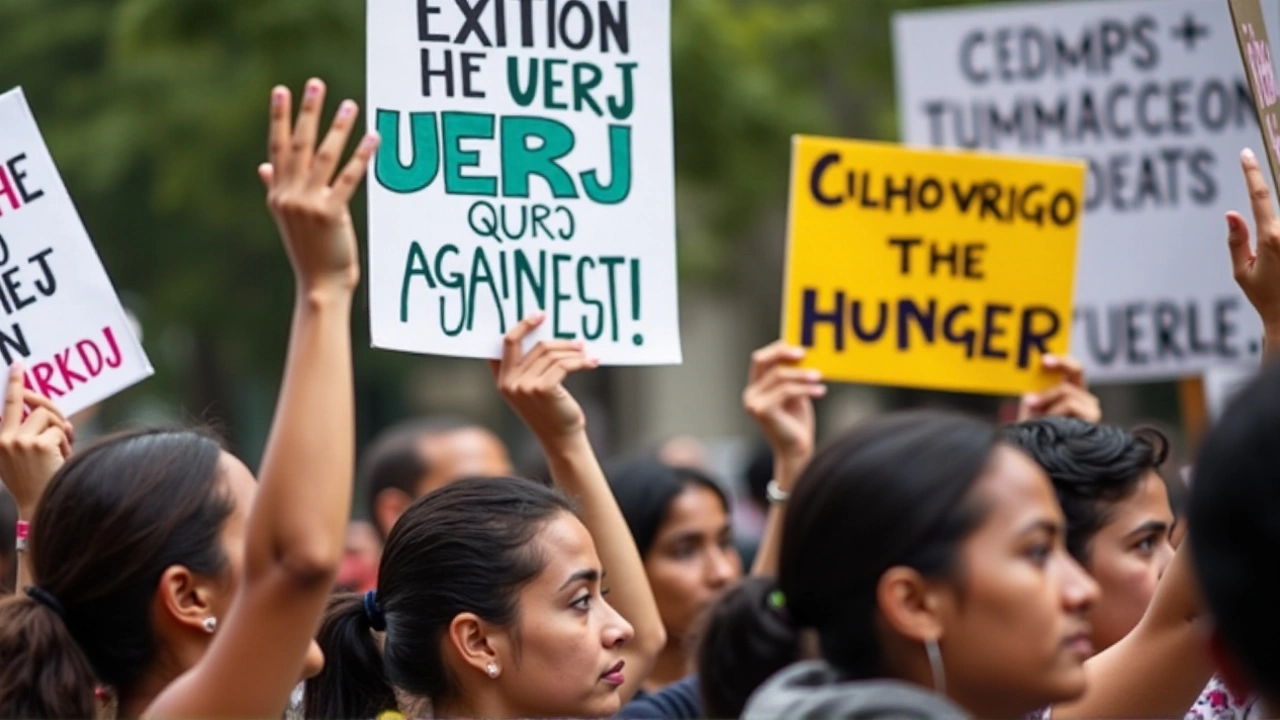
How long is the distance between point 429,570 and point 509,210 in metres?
0.95

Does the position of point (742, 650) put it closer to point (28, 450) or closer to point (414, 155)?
point (414, 155)

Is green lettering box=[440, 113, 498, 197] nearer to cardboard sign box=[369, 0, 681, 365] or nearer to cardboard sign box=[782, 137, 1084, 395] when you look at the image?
cardboard sign box=[369, 0, 681, 365]

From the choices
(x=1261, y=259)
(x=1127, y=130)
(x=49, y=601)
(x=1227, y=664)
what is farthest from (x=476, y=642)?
(x=1127, y=130)

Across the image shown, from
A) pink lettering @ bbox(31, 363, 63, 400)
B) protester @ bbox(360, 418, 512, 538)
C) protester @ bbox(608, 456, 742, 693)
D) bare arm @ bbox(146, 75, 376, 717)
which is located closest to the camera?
bare arm @ bbox(146, 75, 376, 717)

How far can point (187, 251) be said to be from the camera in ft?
49.6

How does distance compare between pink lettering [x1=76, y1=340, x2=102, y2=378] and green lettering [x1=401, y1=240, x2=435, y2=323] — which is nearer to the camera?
green lettering [x1=401, y1=240, x2=435, y2=323]

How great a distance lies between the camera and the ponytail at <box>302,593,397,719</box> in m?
4.16

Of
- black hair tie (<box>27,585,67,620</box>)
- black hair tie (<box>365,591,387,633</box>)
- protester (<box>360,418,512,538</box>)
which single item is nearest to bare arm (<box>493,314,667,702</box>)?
black hair tie (<box>365,591,387,633</box>)

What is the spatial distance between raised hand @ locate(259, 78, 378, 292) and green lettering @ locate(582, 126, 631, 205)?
6.29 feet

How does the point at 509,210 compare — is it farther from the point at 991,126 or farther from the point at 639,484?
the point at 991,126

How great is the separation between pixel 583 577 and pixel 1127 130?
357 centimetres

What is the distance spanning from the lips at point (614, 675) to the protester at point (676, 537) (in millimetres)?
2068

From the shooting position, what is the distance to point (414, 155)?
4375mm

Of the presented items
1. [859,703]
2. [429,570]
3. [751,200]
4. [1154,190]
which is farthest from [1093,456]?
[751,200]
